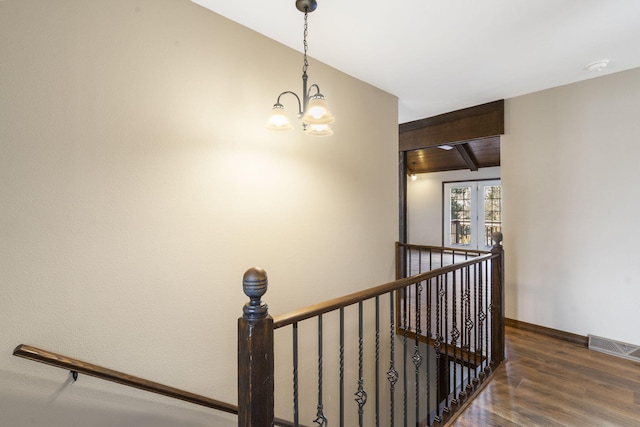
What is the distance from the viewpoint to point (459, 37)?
2281mm

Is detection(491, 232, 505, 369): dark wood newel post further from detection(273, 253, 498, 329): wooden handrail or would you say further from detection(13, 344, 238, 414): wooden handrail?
detection(13, 344, 238, 414): wooden handrail

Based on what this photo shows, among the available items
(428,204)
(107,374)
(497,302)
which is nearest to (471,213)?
(428,204)

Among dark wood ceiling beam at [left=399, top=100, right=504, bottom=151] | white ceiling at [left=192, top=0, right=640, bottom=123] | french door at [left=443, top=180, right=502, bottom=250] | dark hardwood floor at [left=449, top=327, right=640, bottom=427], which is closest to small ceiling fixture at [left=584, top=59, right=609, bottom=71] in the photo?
white ceiling at [left=192, top=0, right=640, bottom=123]

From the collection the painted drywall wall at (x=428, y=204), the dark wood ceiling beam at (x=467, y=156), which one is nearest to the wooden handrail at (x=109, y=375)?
the dark wood ceiling beam at (x=467, y=156)

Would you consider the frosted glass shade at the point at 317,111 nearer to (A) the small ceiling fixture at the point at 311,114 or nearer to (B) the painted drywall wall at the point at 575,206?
(A) the small ceiling fixture at the point at 311,114

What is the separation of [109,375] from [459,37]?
3.05 metres

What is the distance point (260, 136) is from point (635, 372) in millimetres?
3486

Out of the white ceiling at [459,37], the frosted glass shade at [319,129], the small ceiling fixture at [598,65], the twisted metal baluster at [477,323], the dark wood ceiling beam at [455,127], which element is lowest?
the twisted metal baluster at [477,323]

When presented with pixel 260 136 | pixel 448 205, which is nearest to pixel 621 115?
pixel 260 136

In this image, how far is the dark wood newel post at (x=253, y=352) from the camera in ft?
3.33

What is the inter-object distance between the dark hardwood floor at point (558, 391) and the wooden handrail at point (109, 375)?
5.07ft

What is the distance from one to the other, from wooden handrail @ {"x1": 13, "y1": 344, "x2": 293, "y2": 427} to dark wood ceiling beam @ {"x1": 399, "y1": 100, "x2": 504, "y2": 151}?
12.5 ft

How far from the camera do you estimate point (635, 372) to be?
2.46 metres

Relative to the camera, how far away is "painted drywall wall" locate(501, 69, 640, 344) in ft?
9.08
